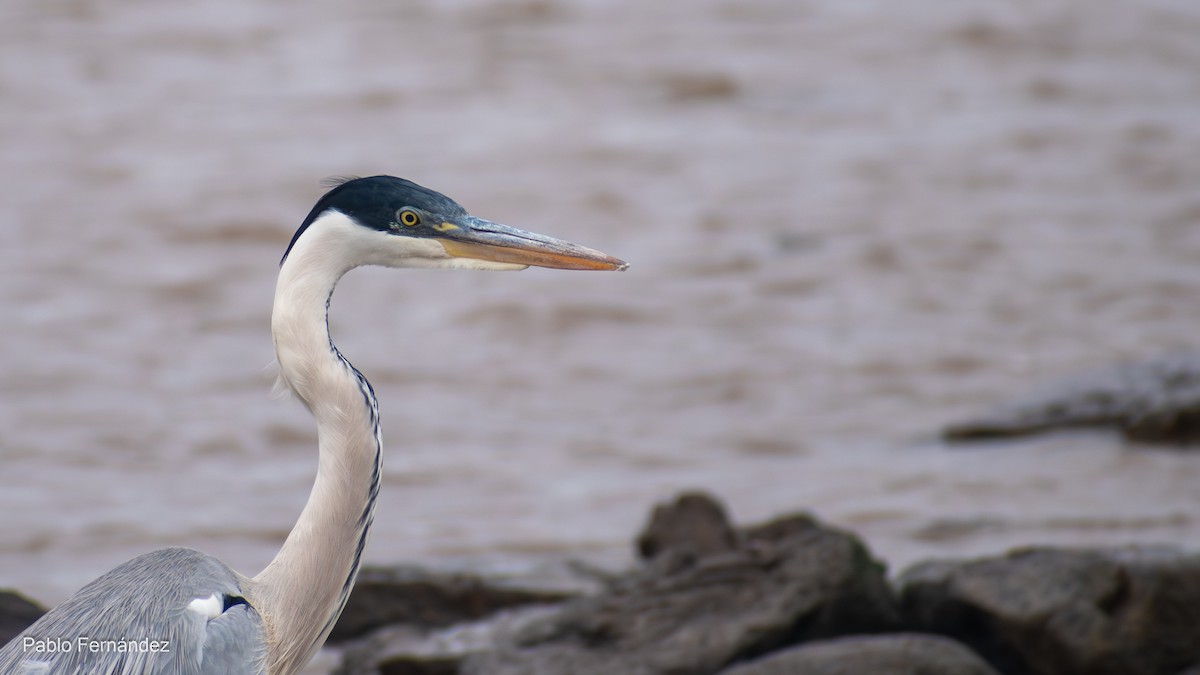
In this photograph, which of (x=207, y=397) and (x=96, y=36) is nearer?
(x=207, y=397)

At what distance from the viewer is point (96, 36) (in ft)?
58.4

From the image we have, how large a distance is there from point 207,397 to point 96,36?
8087 millimetres

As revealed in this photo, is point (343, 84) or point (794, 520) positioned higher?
point (343, 84)

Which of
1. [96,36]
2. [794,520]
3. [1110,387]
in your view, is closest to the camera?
[794,520]

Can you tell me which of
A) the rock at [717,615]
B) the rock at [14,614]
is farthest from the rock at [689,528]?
the rock at [14,614]

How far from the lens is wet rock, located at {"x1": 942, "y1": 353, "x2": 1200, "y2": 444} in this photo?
9.05 m

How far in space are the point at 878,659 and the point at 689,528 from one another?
192cm

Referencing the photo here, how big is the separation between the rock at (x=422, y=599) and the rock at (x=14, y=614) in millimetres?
1842

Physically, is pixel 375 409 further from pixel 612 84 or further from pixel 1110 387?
pixel 612 84

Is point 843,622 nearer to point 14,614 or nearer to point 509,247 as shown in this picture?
point 509,247

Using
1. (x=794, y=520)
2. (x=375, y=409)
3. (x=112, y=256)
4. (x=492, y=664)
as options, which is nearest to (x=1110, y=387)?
(x=794, y=520)

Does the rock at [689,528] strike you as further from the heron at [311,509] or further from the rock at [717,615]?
the heron at [311,509]

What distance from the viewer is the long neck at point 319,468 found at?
3.89 meters

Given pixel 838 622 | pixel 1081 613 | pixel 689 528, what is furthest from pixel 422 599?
pixel 1081 613
